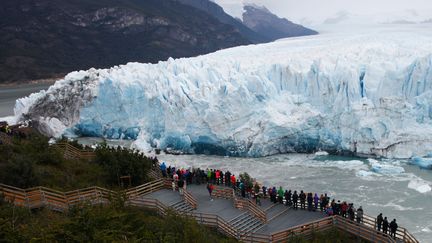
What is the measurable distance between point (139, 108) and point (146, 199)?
1376cm

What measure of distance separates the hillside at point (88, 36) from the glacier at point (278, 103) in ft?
146

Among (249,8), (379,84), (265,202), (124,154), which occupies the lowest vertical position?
(265,202)

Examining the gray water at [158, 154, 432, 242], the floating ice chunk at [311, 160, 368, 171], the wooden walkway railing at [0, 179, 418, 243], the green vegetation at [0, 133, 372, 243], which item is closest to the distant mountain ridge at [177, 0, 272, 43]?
the gray water at [158, 154, 432, 242]

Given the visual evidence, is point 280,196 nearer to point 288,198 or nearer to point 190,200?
point 288,198

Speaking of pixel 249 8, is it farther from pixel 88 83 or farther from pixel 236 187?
pixel 236 187

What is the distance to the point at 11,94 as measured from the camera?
53.0 m

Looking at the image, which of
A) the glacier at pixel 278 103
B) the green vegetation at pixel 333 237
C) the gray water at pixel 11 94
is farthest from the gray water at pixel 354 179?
the gray water at pixel 11 94

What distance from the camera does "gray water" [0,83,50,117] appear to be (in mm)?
39206

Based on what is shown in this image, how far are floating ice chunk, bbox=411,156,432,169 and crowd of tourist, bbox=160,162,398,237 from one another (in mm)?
7394

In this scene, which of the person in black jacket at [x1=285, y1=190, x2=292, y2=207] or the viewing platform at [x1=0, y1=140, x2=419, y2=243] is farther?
the person in black jacket at [x1=285, y1=190, x2=292, y2=207]

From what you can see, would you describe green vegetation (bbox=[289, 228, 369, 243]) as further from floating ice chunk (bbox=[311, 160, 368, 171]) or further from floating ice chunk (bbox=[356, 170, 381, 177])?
floating ice chunk (bbox=[311, 160, 368, 171])

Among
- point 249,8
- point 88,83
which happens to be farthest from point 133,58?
point 249,8

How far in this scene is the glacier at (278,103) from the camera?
792 inches

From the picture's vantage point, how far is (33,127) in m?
26.2
